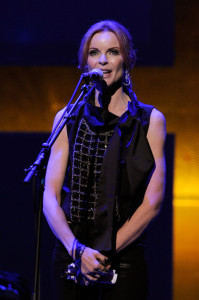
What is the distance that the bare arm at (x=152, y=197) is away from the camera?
1.90 m

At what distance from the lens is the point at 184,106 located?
4309 millimetres

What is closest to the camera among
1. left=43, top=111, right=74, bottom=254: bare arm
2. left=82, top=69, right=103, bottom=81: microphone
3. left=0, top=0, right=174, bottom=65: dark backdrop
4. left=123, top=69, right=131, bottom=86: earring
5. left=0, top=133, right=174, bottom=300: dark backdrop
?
left=82, top=69, right=103, bottom=81: microphone

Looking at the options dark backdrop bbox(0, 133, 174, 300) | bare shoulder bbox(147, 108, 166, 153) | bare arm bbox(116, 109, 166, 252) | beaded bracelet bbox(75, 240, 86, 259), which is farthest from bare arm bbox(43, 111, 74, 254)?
dark backdrop bbox(0, 133, 174, 300)

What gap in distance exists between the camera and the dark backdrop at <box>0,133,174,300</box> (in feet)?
9.14

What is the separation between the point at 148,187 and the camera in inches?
77.2

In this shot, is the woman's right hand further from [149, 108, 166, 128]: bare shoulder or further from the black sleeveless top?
[149, 108, 166, 128]: bare shoulder

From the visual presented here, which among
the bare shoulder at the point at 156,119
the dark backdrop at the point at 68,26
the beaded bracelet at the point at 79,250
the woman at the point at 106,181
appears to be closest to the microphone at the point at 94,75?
the woman at the point at 106,181

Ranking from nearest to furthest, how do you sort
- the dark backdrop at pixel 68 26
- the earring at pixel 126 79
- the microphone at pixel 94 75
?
the microphone at pixel 94 75 < the earring at pixel 126 79 < the dark backdrop at pixel 68 26

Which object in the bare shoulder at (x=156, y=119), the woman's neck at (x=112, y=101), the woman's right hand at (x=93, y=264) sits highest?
the woman's neck at (x=112, y=101)

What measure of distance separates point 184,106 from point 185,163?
1.57 ft

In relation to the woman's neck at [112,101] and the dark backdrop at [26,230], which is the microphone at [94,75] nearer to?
the woman's neck at [112,101]

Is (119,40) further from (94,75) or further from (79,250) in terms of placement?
(79,250)

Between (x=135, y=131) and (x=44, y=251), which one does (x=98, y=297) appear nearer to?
(x=135, y=131)

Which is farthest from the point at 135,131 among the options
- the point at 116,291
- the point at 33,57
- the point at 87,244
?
the point at 33,57
